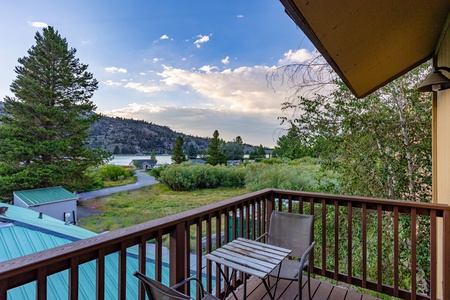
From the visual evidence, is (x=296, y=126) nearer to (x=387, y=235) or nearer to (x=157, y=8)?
(x=387, y=235)

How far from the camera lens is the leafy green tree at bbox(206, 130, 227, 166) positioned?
1972cm

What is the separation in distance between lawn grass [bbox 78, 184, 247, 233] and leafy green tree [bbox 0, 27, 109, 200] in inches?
96.5

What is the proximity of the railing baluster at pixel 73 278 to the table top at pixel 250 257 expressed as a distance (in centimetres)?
83

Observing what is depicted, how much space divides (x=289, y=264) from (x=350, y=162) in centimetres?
287

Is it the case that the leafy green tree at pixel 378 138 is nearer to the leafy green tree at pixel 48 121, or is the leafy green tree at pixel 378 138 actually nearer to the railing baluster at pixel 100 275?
the railing baluster at pixel 100 275

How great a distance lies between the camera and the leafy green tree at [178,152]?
18078mm

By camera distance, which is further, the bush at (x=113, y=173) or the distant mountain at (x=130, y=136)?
the bush at (x=113, y=173)

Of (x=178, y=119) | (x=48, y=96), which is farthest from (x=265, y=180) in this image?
(x=48, y=96)

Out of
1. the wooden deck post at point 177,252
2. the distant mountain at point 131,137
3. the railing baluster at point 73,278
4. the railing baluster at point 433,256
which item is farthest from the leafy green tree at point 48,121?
the railing baluster at point 433,256

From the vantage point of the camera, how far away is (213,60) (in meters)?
13.8

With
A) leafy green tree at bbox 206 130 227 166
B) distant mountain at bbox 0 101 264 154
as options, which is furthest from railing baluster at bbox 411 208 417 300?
leafy green tree at bbox 206 130 227 166

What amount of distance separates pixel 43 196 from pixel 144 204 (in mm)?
5937

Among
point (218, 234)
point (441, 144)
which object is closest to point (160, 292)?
point (218, 234)

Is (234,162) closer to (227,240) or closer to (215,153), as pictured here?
(215,153)
